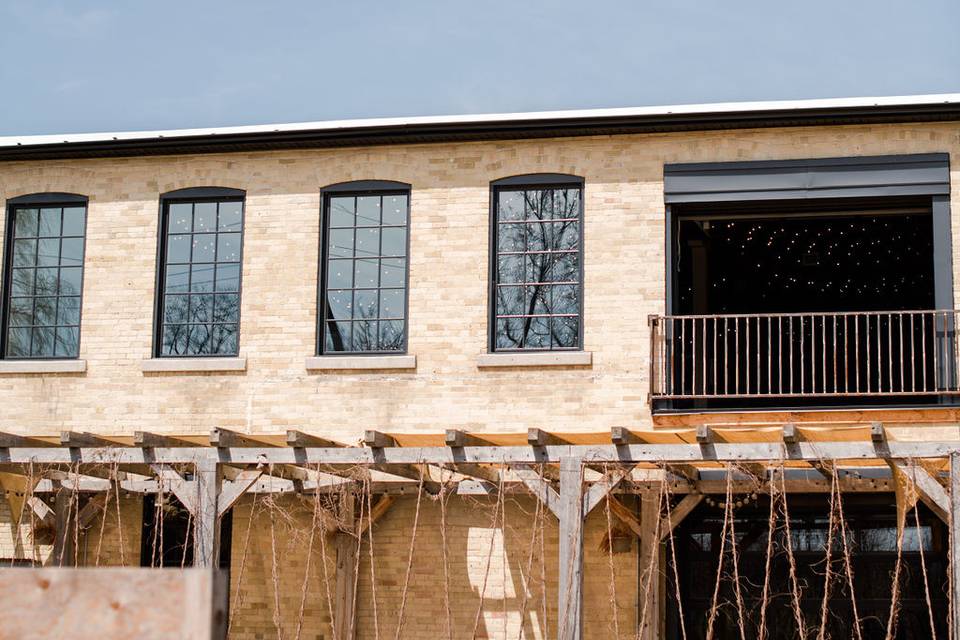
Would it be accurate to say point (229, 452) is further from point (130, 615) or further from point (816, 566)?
point (130, 615)

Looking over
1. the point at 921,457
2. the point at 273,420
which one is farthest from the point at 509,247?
the point at 921,457

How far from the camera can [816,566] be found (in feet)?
45.2

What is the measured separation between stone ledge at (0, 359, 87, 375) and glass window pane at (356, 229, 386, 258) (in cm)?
318

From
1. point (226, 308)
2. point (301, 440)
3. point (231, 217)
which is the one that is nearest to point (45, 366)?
point (226, 308)

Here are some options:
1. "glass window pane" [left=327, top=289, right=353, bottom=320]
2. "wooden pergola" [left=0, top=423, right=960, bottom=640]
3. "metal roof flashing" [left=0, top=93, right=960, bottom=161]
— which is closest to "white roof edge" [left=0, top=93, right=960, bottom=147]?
"metal roof flashing" [left=0, top=93, right=960, bottom=161]

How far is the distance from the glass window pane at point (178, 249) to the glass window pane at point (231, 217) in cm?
41

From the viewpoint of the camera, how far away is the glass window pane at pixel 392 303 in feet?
46.5

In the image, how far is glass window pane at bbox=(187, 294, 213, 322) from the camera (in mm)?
14602

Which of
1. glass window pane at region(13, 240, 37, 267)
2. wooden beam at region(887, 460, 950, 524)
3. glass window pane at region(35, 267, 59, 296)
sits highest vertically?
glass window pane at region(13, 240, 37, 267)

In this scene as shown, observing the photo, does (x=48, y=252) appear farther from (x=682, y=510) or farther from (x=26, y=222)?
(x=682, y=510)

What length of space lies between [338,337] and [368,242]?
103 centimetres

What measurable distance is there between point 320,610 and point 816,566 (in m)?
5.03

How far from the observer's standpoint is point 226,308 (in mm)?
14586

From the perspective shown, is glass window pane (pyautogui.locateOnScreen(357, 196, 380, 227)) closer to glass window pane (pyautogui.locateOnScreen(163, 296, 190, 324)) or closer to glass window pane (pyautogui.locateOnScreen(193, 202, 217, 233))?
glass window pane (pyautogui.locateOnScreen(193, 202, 217, 233))
